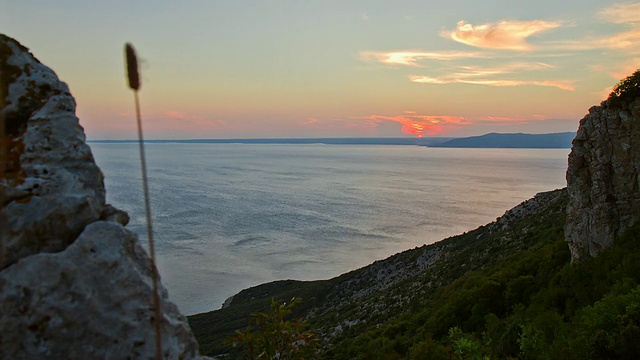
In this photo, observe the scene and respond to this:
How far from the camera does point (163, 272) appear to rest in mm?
60094

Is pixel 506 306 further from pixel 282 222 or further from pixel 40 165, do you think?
pixel 282 222

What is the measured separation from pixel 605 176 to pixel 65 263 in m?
16.0

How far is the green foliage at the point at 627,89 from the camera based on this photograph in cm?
1462

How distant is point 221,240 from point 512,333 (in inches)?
2719

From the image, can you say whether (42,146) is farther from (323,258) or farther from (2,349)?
(323,258)

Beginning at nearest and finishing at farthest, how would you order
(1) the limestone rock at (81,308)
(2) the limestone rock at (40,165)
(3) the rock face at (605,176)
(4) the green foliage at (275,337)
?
(1) the limestone rock at (81,308)
(2) the limestone rock at (40,165)
(4) the green foliage at (275,337)
(3) the rock face at (605,176)

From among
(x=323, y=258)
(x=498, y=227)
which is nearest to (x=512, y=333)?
(x=498, y=227)

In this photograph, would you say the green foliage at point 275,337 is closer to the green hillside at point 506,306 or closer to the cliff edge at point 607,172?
the green hillside at point 506,306

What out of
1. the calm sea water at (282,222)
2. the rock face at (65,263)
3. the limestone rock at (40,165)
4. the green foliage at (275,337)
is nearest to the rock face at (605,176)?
the green foliage at (275,337)

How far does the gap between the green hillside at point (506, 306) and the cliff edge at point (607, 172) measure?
734mm

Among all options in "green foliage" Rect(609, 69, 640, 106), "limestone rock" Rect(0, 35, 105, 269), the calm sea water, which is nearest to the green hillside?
"green foliage" Rect(609, 69, 640, 106)

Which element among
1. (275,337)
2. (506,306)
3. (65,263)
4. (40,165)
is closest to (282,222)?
(506,306)

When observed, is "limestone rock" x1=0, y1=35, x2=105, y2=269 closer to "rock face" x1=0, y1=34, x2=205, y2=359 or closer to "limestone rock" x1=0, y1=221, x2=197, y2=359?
"rock face" x1=0, y1=34, x2=205, y2=359

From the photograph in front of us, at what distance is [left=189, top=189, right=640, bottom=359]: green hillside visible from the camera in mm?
10055
